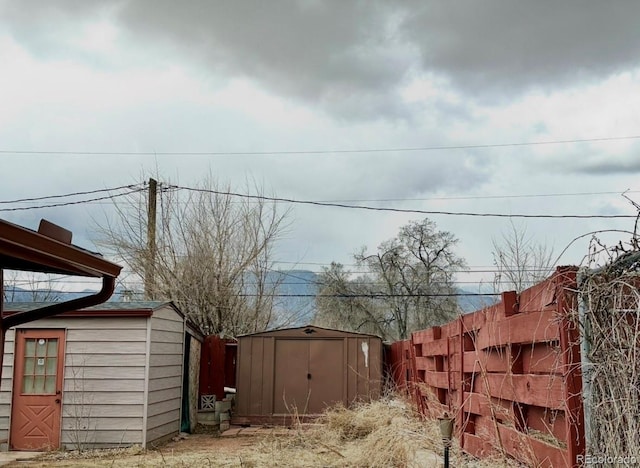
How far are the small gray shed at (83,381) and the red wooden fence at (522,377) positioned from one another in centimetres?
622

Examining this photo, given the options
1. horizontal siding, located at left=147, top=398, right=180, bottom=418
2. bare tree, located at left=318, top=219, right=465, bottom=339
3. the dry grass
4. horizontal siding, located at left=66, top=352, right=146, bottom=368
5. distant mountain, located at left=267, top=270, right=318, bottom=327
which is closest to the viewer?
the dry grass

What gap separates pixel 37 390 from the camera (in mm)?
11070

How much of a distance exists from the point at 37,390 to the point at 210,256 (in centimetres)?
804

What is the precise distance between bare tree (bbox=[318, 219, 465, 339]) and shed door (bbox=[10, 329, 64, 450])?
729 inches

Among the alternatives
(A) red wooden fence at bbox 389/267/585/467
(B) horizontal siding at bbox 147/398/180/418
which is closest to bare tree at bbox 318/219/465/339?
(B) horizontal siding at bbox 147/398/180/418

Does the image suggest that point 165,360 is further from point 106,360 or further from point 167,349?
point 106,360

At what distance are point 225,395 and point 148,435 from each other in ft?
14.7

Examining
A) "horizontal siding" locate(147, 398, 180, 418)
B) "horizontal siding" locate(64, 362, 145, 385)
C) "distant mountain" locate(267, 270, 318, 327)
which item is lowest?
"horizontal siding" locate(147, 398, 180, 418)

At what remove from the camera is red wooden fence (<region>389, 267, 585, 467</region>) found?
3229 millimetres

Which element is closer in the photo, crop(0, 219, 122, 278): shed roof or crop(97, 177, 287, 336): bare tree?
crop(0, 219, 122, 278): shed roof

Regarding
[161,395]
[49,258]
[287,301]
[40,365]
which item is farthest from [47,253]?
[287,301]

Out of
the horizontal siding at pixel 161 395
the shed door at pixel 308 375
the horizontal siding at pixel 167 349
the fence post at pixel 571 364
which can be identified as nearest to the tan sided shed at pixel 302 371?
the shed door at pixel 308 375

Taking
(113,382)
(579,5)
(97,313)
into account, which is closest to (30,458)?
(113,382)

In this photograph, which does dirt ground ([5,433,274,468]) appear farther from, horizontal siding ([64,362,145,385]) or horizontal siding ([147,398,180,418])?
horizontal siding ([64,362,145,385])
